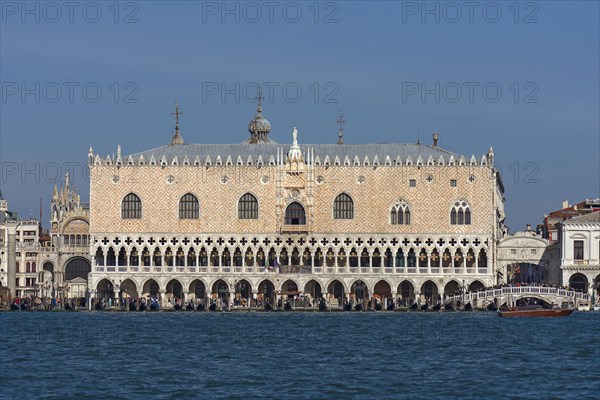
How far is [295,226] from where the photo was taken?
9631 centimetres

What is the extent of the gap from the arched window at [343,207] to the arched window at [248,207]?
4.85m

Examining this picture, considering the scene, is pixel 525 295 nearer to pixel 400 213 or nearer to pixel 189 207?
pixel 400 213

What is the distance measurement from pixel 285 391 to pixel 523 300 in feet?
150

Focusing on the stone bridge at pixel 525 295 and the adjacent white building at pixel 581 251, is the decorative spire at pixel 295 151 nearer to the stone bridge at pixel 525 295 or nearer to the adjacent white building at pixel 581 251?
the stone bridge at pixel 525 295

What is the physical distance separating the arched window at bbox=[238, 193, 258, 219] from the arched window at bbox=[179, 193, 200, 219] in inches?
103

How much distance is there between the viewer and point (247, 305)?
313 feet

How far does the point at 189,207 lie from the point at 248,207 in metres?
3.59

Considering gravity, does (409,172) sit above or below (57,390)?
above

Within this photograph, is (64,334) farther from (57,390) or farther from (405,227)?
(405,227)

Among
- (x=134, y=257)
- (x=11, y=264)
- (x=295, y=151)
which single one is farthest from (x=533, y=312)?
(x=11, y=264)

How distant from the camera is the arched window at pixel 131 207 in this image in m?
97.5

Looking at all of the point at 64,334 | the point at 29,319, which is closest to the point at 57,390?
the point at 64,334

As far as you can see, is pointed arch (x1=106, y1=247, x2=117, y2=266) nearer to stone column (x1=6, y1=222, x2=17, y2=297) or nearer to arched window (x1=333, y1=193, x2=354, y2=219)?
arched window (x1=333, y1=193, x2=354, y2=219)

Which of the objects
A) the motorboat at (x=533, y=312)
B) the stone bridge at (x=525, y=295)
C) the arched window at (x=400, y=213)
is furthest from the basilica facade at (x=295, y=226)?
the motorboat at (x=533, y=312)
